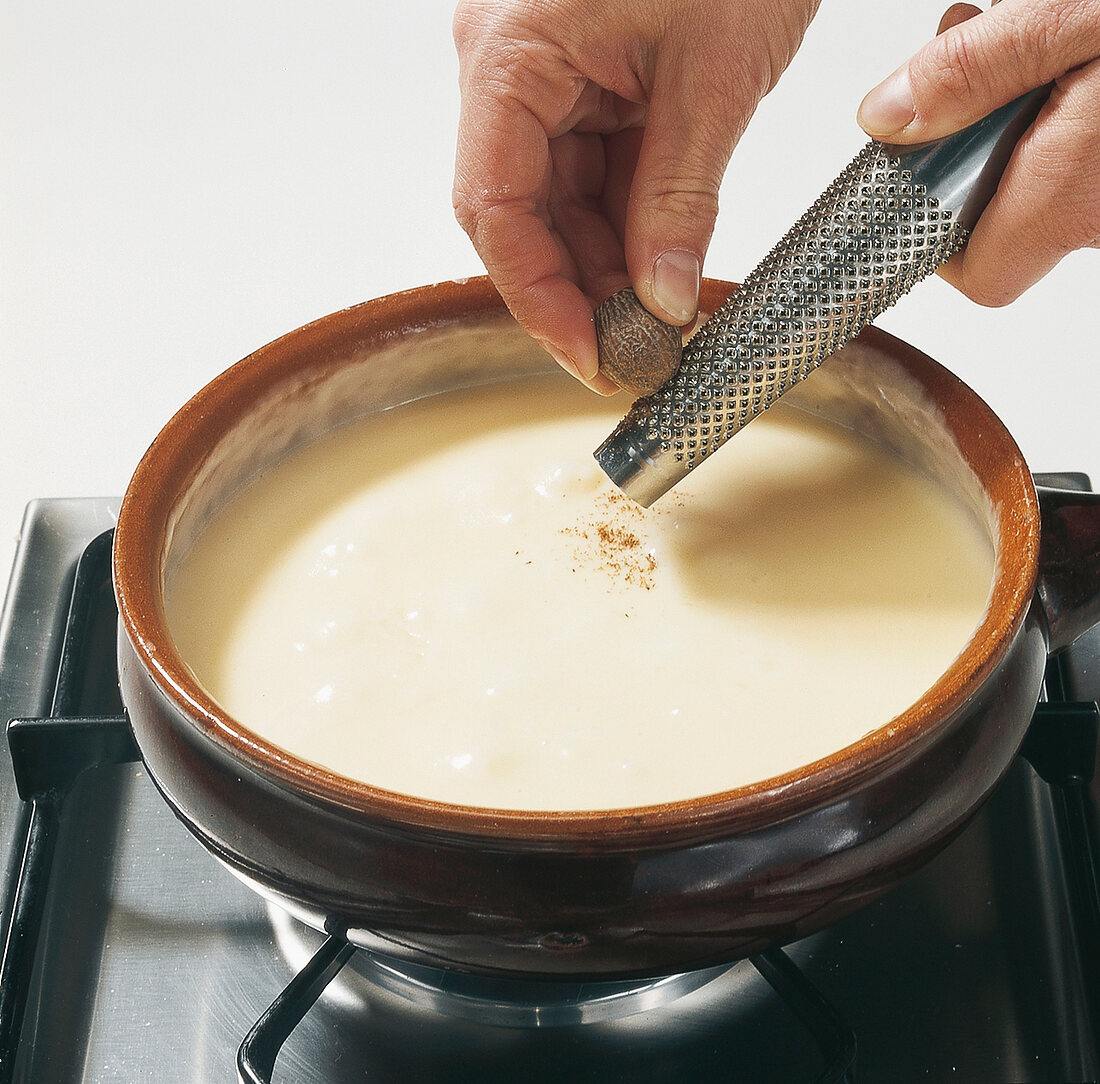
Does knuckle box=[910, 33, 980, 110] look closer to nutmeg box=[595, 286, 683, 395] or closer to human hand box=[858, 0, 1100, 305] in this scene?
human hand box=[858, 0, 1100, 305]

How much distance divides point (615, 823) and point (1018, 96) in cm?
55

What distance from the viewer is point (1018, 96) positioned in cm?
92

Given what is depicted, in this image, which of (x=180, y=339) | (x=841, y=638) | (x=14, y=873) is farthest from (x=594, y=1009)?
(x=180, y=339)

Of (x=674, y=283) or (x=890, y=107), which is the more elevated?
(x=890, y=107)

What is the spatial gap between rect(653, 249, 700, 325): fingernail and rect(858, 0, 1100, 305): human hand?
0.50ft

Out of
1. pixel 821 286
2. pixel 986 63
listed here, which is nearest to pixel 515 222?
pixel 821 286

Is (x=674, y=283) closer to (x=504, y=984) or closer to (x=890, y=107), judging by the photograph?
(x=890, y=107)

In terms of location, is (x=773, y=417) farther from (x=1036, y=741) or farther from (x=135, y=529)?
(x=135, y=529)

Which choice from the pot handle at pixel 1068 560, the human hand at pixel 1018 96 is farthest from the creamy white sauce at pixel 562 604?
the human hand at pixel 1018 96

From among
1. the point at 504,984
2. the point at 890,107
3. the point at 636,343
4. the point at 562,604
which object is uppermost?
the point at 890,107

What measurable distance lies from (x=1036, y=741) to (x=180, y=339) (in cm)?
118

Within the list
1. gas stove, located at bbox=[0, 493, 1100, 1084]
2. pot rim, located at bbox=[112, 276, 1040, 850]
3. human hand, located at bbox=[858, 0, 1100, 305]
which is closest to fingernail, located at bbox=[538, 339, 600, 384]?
pot rim, located at bbox=[112, 276, 1040, 850]

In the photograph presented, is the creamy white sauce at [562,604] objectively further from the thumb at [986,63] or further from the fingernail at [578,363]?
the thumb at [986,63]

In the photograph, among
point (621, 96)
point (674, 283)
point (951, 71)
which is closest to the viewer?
point (951, 71)
